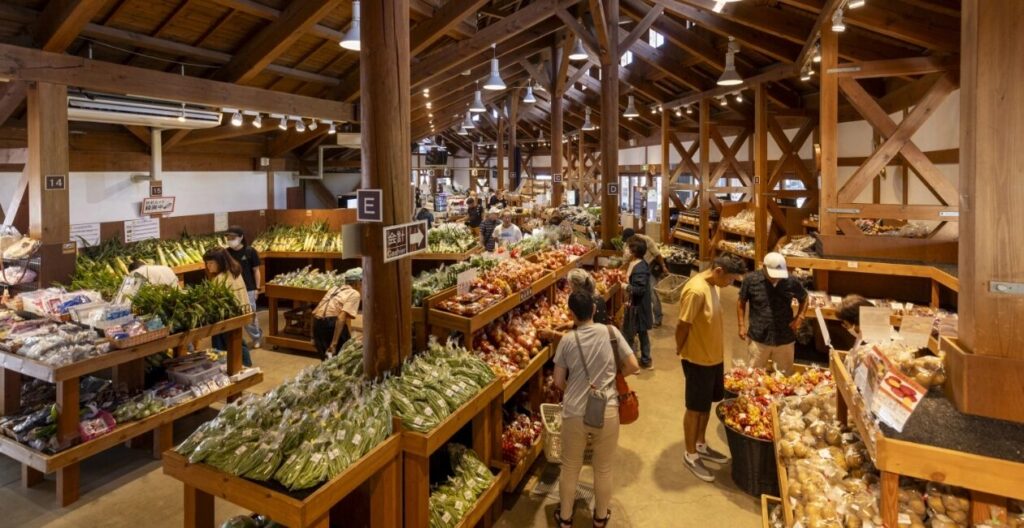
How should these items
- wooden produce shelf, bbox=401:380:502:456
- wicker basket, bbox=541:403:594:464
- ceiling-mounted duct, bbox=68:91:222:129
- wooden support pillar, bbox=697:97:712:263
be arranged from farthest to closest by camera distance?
wooden support pillar, bbox=697:97:712:263, ceiling-mounted duct, bbox=68:91:222:129, wicker basket, bbox=541:403:594:464, wooden produce shelf, bbox=401:380:502:456

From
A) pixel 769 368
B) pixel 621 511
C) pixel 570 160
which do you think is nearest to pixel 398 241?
pixel 621 511

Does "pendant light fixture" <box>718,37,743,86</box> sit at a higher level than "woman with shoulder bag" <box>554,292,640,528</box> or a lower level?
higher

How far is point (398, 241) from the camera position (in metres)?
3.20

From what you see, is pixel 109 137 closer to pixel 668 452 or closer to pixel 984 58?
pixel 668 452

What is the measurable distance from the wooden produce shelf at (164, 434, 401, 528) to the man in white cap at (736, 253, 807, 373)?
3369mm

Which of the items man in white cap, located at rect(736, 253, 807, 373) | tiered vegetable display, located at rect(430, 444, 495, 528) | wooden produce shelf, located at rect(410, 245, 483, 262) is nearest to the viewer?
tiered vegetable display, located at rect(430, 444, 495, 528)

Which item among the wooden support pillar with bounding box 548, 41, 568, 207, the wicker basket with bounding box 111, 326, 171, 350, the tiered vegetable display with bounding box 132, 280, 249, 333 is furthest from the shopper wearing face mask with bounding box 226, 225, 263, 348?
the wooden support pillar with bounding box 548, 41, 568, 207

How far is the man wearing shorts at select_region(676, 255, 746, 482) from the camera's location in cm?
416

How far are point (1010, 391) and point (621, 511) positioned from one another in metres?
2.40

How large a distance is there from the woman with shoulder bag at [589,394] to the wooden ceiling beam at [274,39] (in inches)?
194

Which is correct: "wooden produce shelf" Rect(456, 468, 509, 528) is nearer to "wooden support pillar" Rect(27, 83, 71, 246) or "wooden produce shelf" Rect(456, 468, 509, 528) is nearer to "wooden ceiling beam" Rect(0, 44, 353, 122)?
"wooden support pillar" Rect(27, 83, 71, 246)

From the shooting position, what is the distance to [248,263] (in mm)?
7332

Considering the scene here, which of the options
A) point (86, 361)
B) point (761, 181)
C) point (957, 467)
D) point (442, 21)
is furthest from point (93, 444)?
point (761, 181)

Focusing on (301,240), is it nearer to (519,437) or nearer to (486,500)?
(519,437)
